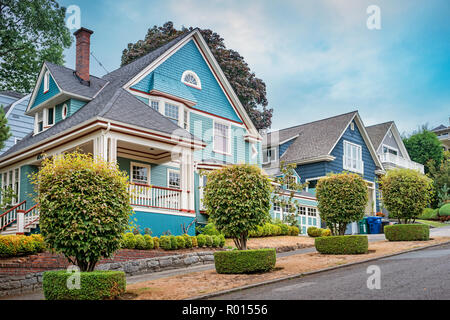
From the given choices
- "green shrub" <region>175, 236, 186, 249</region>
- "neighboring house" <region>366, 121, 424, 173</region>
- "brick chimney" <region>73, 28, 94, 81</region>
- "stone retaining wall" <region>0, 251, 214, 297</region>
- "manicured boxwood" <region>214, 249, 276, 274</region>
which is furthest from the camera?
"neighboring house" <region>366, 121, 424, 173</region>

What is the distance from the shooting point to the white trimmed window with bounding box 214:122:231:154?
23734 mm

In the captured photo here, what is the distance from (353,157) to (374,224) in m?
5.81

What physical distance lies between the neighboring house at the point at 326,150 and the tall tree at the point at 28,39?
17.4 metres

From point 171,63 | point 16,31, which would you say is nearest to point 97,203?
point 171,63

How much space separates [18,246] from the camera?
12.9 meters

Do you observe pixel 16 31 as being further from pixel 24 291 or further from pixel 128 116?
pixel 24 291

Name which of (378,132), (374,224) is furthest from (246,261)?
(378,132)

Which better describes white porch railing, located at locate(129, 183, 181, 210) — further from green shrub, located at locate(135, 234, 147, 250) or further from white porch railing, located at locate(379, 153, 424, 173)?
white porch railing, located at locate(379, 153, 424, 173)

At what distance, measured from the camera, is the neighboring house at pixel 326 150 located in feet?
103

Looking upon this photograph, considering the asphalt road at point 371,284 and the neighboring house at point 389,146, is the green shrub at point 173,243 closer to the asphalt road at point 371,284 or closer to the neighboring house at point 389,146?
the asphalt road at point 371,284

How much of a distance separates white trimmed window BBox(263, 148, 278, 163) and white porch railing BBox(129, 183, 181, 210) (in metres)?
16.8

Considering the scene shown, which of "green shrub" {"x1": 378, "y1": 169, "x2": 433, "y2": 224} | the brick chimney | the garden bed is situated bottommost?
the garden bed

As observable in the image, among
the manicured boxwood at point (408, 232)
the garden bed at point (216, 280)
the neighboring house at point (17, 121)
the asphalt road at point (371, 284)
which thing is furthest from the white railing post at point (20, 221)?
the neighboring house at point (17, 121)

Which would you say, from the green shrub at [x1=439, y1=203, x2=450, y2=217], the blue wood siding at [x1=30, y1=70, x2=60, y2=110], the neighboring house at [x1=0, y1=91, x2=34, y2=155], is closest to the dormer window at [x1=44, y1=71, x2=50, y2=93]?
the blue wood siding at [x1=30, y1=70, x2=60, y2=110]
